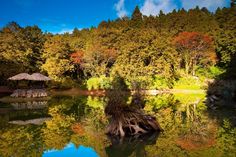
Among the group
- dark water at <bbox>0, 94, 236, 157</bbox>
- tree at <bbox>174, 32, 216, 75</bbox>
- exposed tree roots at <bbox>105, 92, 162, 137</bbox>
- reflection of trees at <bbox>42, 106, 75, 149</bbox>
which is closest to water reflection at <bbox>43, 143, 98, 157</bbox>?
dark water at <bbox>0, 94, 236, 157</bbox>

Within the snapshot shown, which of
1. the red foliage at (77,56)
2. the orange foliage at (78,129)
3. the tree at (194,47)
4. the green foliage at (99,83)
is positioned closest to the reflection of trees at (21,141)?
the orange foliage at (78,129)

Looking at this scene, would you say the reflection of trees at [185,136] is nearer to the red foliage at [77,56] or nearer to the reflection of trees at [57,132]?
the reflection of trees at [57,132]

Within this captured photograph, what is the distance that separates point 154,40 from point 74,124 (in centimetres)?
3738

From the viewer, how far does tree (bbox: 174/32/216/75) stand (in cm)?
5641

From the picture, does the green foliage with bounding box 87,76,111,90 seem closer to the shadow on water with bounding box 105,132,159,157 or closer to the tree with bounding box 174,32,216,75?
the tree with bounding box 174,32,216,75

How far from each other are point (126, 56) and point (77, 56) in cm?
1038

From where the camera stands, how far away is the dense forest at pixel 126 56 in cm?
5338

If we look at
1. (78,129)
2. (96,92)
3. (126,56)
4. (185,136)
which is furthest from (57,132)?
(126,56)

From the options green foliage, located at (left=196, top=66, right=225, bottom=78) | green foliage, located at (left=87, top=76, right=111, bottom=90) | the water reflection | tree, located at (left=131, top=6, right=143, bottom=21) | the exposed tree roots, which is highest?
tree, located at (left=131, top=6, right=143, bottom=21)

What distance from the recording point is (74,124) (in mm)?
19219

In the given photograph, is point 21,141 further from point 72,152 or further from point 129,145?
point 129,145

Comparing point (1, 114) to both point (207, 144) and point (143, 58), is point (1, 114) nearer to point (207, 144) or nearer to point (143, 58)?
point (207, 144)

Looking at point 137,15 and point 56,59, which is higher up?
point 137,15

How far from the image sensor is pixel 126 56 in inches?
2164
